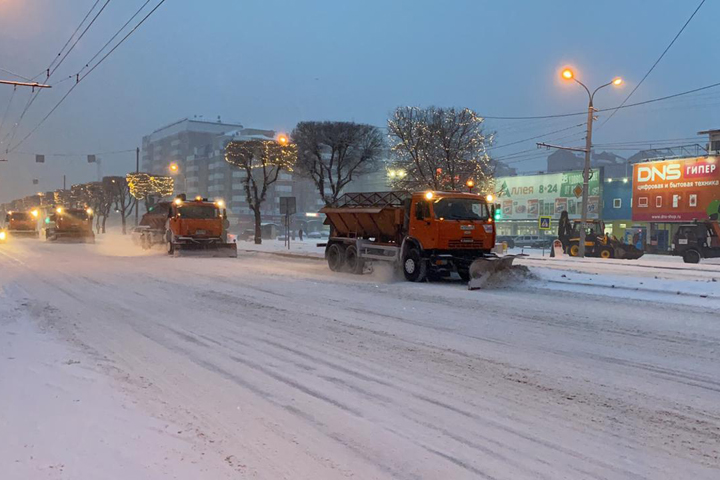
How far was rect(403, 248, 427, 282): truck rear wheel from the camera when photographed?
1496 centimetres

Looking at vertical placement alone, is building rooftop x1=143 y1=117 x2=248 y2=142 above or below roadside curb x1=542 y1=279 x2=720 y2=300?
above

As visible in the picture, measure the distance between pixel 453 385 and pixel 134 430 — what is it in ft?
9.97

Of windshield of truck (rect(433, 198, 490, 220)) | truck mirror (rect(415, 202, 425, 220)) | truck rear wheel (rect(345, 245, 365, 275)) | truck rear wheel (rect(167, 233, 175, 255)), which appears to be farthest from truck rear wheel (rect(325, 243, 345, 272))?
truck rear wheel (rect(167, 233, 175, 255))

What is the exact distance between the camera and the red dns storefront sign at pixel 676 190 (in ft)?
137

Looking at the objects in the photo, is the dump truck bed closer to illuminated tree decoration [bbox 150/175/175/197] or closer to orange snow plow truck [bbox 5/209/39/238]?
illuminated tree decoration [bbox 150/175/175/197]

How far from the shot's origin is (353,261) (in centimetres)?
1789

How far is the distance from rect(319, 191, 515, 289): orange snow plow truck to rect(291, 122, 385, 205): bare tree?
19.2m

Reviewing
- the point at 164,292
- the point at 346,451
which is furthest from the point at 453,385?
the point at 164,292

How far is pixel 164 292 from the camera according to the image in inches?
488

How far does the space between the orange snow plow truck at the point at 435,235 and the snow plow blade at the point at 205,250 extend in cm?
947

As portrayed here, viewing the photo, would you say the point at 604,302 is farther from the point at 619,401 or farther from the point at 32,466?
the point at 32,466

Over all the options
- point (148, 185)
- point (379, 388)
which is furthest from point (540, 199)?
point (379, 388)

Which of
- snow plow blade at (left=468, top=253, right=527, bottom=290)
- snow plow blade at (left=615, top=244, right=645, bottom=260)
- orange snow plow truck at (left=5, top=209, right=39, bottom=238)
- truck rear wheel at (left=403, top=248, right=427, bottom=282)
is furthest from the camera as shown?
orange snow plow truck at (left=5, top=209, right=39, bottom=238)

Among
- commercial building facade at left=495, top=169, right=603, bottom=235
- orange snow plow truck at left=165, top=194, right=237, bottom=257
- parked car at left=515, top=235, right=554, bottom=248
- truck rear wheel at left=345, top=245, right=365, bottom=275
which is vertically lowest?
parked car at left=515, top=235, right=554, bottom=248
